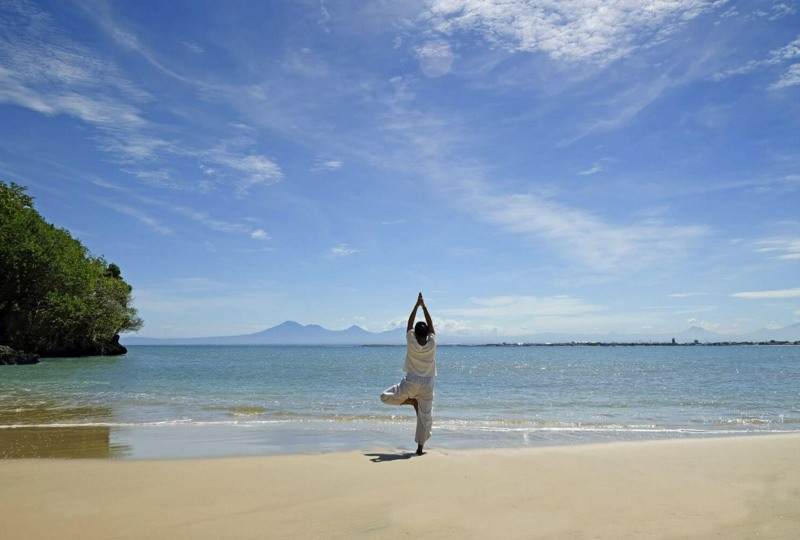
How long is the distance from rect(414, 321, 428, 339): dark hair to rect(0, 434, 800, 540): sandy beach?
5.57 feet

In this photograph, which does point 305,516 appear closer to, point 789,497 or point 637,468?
point 637,468

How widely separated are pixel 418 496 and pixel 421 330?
311cm

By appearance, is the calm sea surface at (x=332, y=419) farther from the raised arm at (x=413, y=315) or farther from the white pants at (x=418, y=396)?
the raised arm at (x=413, y=315)

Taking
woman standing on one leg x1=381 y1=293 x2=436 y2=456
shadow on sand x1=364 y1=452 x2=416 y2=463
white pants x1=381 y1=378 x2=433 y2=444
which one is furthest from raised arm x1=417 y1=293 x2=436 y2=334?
shadow on sand x1=364 y1=452 x2=416 y2=463

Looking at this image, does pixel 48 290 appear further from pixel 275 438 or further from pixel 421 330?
pixel 421 330

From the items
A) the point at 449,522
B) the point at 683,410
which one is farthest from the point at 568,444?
the point at 683,410

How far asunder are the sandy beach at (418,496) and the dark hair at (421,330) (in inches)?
66.8

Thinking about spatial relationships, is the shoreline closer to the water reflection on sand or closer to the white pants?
the water reflection on sand

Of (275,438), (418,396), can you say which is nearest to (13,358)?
(275,438)

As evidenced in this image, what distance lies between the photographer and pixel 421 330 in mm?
8539

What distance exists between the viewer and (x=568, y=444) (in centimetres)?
933

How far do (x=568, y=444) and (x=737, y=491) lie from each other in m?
3.58

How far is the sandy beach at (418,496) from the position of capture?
A: 4.76 m

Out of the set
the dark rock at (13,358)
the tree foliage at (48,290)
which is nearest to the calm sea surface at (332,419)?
the dark rock at (13,358)
